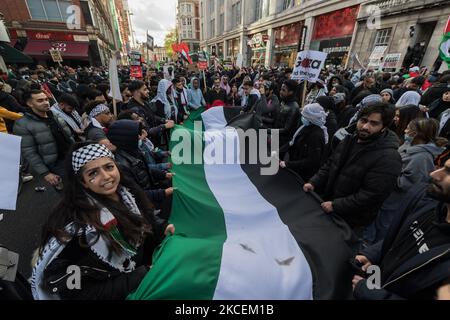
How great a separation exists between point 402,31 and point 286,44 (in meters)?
14.2

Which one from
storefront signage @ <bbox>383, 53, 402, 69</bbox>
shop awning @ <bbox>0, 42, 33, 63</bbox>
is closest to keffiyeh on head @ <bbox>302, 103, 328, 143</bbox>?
storefront signage @ <bbox>383, 53, 402, 69</bbox>

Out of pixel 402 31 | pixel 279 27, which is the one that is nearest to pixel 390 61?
pixel 402 31

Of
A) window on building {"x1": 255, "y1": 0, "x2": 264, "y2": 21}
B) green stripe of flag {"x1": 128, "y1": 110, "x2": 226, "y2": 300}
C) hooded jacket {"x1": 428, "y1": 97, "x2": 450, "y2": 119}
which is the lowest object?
green stripe of flag {"x1": 128, "y1": 110, "x2": 226, "y2": 300}

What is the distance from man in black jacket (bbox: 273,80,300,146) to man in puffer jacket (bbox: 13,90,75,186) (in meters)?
3.84

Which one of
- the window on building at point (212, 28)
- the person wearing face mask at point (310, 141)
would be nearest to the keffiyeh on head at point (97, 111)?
the person wearing face mask at point (310, 141)

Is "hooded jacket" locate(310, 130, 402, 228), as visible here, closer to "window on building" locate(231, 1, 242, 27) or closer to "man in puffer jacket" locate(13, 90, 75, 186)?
"man in puffer jacket" locate(13, 90, 75, 186)

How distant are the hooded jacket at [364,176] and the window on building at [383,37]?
53.6 ft

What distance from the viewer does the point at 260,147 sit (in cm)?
400

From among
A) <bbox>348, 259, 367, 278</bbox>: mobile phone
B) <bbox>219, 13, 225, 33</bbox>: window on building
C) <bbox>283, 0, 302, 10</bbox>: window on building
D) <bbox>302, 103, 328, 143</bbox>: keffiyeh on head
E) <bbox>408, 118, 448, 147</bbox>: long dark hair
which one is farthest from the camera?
Answer: <bbox>219, 13, 225, 33</bbox>: window on building

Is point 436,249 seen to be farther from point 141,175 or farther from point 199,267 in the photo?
point 141,175

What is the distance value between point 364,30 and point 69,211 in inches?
782

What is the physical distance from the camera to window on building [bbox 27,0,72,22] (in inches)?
886

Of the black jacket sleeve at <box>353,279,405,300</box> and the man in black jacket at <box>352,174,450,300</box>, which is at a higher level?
the man in black jacket at <box>352,174,450,300</box>
